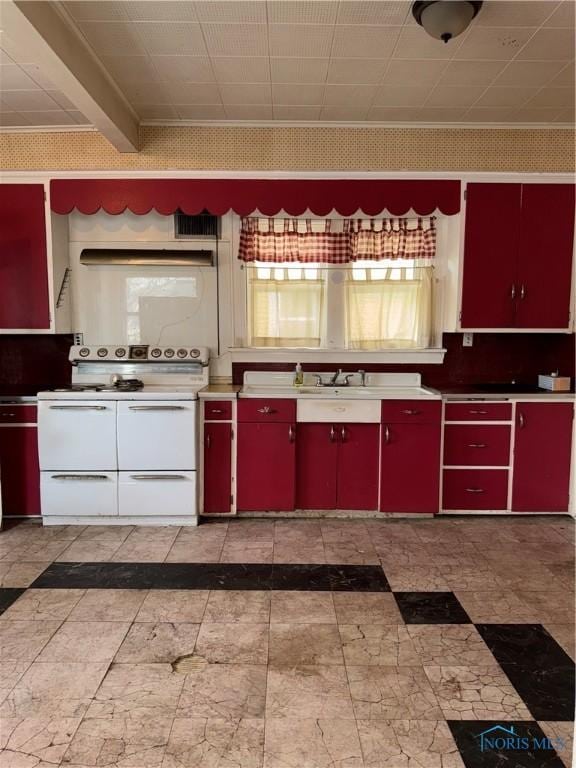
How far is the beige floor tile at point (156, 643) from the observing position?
204cm

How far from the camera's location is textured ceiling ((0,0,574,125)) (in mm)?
2375

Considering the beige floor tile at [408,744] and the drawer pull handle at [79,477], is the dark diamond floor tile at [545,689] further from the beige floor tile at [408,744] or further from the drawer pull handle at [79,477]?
the drawer pull handle at [79,477]

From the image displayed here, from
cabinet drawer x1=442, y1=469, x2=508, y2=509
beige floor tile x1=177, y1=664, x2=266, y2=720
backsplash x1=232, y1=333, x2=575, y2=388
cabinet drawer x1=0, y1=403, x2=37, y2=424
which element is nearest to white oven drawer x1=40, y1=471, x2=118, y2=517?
cabinet drawer x1=0, y1=403, x2=37, y2=424

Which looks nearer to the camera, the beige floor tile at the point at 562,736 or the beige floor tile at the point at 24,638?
the beige floor tile at the point at 562,736

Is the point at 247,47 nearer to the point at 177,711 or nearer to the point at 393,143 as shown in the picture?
the point at 393,143

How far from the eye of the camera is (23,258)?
3.64m

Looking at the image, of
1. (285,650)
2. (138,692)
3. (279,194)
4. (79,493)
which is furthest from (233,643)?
(279,194)

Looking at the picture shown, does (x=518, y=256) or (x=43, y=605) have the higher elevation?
(x=518, y=256)

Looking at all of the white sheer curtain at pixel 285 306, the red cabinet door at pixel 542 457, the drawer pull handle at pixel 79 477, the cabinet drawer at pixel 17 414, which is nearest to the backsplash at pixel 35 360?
the cabinet drawer at pixel 17 414

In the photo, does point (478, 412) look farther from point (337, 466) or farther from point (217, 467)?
point (217, 467)

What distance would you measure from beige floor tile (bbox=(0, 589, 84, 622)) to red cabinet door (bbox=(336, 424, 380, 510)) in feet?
5.85

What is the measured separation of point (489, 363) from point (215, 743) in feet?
10.8

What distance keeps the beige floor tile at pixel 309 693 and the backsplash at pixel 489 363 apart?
92.3 inches

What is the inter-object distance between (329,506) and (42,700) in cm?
212
